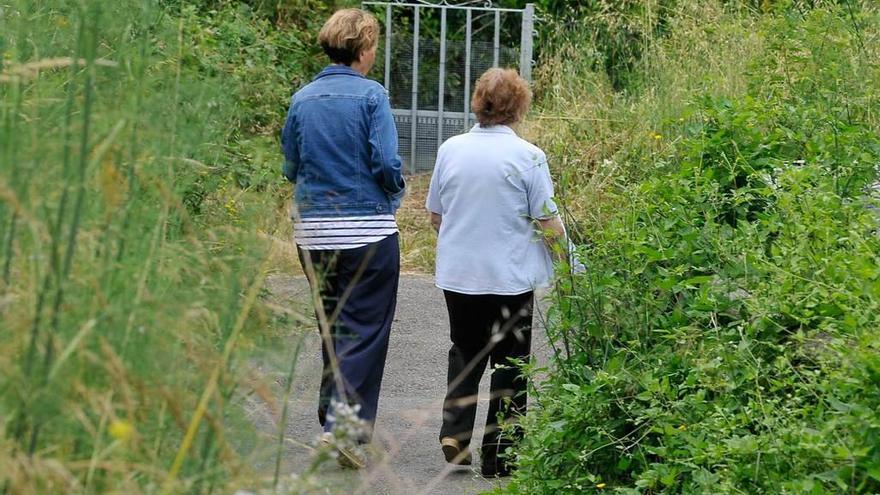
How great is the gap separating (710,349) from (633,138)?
5834 mm

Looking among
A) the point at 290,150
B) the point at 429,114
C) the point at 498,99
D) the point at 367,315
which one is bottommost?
the point at 429,114

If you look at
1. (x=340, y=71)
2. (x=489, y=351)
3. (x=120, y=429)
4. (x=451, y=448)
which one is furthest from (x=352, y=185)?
(x=120, y=429)

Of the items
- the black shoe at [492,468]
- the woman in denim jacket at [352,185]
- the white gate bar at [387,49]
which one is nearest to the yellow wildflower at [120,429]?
the woman in denim jacket at [352,185]

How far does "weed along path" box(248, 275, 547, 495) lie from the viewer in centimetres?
288

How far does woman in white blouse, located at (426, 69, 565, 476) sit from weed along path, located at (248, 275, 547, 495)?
0.21 m

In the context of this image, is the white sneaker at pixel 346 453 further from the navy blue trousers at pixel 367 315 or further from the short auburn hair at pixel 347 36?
the short auburn hair at pixel 347 36

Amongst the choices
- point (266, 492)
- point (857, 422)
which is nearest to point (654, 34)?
point (857, 422)

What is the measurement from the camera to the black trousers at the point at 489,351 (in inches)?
219

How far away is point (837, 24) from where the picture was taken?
7.85 metres

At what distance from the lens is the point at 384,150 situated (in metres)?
5.50

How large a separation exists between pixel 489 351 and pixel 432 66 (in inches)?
298

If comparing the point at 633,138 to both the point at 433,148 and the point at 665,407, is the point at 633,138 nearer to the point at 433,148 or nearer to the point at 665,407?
the point at 433,148

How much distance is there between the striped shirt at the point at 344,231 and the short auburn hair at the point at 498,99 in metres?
0.60

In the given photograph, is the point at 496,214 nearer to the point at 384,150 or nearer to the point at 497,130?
the point at 497,130
